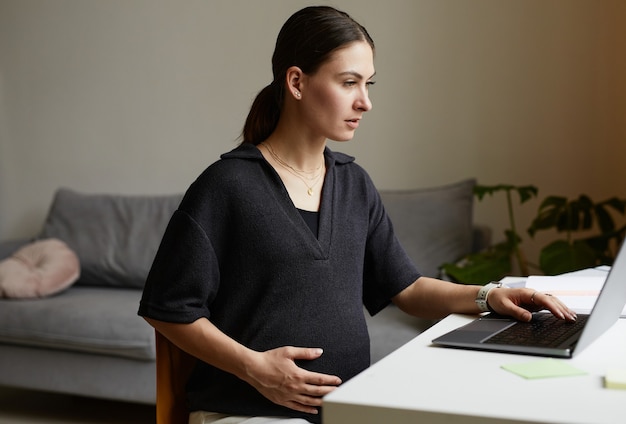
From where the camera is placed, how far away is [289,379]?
1.34 meters

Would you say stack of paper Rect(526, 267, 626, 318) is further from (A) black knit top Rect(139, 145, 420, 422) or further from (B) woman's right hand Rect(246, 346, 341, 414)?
(B) woman's right hand Rect(246, 346, 341, 414)

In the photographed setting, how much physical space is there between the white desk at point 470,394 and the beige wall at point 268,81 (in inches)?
96.3

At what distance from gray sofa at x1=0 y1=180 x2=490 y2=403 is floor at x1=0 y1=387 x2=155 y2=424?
0.18 metres

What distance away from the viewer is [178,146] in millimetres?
4176

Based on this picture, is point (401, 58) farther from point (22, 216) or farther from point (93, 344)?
point (22, 216)

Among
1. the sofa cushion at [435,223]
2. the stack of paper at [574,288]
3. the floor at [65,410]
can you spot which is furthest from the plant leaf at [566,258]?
the floor at [65,410]

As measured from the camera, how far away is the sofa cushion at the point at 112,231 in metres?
3.79

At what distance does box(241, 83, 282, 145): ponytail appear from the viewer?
5.51 feet

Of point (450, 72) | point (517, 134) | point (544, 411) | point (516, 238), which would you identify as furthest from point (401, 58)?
point (544, 411)

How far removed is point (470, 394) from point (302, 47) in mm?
783

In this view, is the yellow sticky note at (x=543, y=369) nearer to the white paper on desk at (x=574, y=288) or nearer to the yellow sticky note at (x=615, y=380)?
the yellow sticky note at (x=615, y=380)

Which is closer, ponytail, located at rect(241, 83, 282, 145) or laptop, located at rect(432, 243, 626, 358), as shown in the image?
laptop, located at rect(432, 243, 626, 358)

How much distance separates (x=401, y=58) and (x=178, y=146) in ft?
3.78

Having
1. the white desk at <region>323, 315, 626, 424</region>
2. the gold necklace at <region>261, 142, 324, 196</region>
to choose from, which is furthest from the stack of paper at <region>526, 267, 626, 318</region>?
the gold necklace at <region>261, 142, 324, 196</region>
